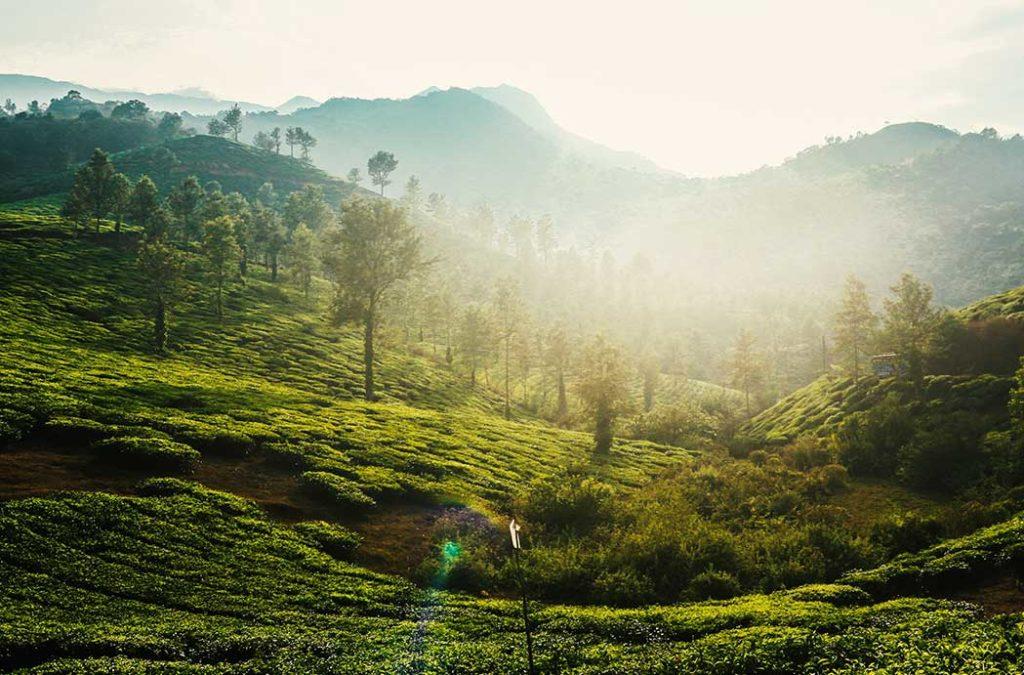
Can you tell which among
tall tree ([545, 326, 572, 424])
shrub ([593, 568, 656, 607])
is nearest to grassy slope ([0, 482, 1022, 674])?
shrub ([593, 568, 656, 607])

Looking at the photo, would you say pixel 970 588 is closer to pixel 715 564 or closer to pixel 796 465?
pixel 715 564

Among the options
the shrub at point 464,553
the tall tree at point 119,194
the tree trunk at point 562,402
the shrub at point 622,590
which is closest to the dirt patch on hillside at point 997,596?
the shrub at point 622,590

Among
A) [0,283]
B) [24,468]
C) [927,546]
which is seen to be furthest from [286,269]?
[927,546]

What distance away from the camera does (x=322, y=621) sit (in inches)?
850

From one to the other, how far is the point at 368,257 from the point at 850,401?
63.2 m

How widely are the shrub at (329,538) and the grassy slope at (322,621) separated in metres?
1.40

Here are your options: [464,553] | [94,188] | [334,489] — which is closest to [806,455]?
[464,553]

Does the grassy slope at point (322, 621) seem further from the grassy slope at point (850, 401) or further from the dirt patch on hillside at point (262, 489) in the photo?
the grassy slope at point (850, 401)

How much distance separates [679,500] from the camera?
42.9 m

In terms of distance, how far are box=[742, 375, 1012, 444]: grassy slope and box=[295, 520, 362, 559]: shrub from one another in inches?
2152

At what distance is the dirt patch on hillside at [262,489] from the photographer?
28094 millimetres

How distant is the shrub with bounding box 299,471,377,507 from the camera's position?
112 ft

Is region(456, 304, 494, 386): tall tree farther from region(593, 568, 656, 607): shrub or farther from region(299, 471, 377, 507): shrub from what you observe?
region(593, 568, 656, 607): shrub

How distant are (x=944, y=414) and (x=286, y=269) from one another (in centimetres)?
13790
